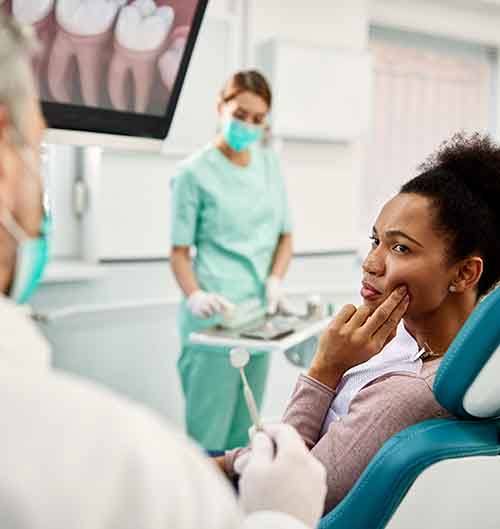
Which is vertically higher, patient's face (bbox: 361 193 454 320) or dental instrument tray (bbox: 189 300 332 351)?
patient's face (bbox: 361 193 454 320)

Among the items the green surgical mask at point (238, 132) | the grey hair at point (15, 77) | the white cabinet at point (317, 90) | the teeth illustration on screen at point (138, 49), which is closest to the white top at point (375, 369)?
the teeth illustration on screen at point (138, 49)

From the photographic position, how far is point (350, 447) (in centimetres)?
114

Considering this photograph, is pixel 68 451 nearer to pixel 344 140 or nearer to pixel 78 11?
pixel 78 11

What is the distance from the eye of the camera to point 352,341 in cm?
129

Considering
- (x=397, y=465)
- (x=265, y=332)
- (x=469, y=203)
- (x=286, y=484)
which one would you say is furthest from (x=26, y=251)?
(x=265, y=332)

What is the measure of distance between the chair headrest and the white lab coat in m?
0.59

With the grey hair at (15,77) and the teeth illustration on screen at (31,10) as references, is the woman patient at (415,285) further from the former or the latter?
the grey hair at (15,77)

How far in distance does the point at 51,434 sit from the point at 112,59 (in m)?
1.07

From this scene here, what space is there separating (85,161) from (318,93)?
3.52 feet

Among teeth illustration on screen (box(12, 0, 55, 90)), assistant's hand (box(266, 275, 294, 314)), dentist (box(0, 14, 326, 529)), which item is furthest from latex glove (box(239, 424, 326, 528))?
assistant's hand (box(266, 275, 294, 314))

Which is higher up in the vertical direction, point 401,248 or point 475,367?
point 401,248

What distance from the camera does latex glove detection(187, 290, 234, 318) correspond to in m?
2.31

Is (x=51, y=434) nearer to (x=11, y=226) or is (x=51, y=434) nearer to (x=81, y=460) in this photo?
(x=81, y=460)

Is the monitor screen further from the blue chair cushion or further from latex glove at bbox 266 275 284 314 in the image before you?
latex glove at bbox 266 275 284 314
